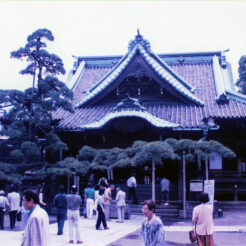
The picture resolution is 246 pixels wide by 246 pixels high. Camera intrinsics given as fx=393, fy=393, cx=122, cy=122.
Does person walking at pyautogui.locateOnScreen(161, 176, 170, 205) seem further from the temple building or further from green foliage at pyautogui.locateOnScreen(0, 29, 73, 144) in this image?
green foliage at pyautogui.locateOnScreen(0, 29, 73, 144)

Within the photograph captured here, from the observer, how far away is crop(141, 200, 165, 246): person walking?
608 centimetres

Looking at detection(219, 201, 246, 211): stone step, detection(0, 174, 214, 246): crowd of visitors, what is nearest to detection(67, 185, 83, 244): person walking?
detection(0, 174, 214, 246): crowd of visitors

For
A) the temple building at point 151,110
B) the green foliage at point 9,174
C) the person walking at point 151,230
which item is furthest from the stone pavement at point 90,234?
the temple building at point 151,110

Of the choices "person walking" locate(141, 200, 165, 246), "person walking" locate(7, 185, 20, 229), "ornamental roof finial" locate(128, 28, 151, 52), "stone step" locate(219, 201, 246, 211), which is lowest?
"stone step" locate(219, 201, 246, 211)

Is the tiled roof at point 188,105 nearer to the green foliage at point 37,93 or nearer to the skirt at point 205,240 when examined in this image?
the green foliage at point 37,93

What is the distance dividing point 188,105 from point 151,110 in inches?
88.0

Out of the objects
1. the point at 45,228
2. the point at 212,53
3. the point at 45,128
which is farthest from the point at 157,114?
the point at 45,228

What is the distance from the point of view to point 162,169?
2283cm

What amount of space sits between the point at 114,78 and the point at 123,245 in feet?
46.2

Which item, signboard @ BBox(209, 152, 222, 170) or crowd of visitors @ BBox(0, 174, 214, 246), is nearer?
crowd of visitors @ BBox(0, 174, 214, 246)

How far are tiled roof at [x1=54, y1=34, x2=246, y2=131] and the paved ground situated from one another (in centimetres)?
566

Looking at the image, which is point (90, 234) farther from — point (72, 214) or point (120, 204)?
point (120, 204)

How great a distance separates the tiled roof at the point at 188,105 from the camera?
2128 centimetres

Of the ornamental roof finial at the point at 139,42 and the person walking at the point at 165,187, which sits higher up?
the ornamental roof finial at the point at 139,42
